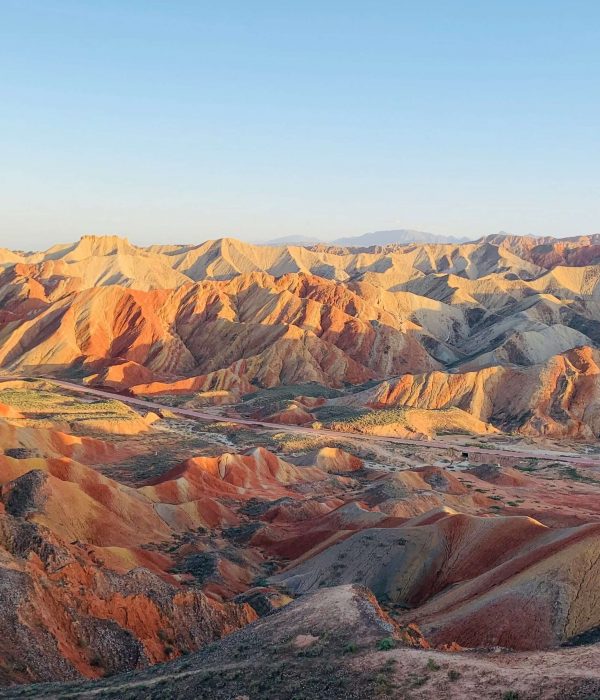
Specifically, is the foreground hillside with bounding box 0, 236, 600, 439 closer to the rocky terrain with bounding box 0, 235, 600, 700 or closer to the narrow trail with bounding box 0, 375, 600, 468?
the rocky terrain with bounding box 0, 235, 600, 700

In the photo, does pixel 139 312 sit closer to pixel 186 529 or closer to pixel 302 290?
pixel 302 290

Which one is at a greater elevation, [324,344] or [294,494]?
[324,344]

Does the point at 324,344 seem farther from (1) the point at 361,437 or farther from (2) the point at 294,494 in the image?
(2) the point at 294,494

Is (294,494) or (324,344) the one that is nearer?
(294,494)

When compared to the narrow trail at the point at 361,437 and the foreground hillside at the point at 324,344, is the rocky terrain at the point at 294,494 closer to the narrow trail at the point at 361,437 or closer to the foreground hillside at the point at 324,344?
the foreground hillside at the point at 324,344

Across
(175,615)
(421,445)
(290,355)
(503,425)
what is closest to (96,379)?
(290,355)

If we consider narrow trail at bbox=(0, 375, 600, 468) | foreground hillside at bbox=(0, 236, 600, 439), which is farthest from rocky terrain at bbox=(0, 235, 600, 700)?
narrow trail at bbox=(0, 375, 600, 468)

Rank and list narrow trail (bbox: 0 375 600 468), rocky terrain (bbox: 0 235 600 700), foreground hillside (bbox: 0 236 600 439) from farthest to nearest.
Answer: foreground hillside (bbox: 0 236 600 439), narrow trail (bbox: 0 375 600 468), rocky terrain (bbox: 0 235 600 700)

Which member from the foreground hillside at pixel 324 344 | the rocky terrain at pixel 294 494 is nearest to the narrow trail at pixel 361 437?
the rocky terrain at pixel 294 494

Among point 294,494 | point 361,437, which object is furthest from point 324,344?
point 294,494
